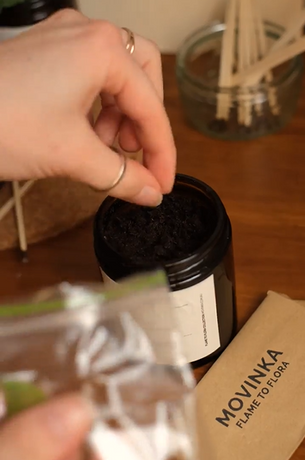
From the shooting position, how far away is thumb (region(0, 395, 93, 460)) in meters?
0.22

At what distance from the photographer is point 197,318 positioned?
41 centimetres

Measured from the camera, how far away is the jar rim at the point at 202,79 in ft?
1.98

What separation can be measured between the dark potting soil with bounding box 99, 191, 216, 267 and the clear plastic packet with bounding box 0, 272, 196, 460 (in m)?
0.05

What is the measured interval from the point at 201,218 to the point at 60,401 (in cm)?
21

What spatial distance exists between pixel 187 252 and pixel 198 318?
5 centimetres

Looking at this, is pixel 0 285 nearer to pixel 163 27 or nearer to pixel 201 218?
pixel 201 218

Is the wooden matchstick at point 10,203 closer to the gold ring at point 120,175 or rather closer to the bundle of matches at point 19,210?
the bundle of matches at point 19,210

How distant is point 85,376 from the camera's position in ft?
1.04

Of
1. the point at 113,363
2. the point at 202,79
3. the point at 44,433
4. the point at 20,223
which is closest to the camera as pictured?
the point at 44,433

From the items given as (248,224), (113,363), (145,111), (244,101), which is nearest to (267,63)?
(244,101)

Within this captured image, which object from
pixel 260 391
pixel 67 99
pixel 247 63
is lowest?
pixel 260 391

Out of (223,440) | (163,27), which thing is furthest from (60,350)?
(163,27)

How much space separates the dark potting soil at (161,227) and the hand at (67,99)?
45 millimetres

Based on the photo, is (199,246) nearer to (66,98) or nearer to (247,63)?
(66,98)
